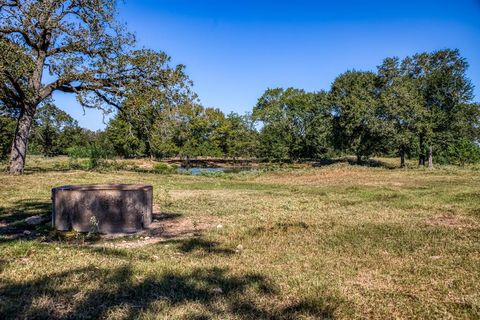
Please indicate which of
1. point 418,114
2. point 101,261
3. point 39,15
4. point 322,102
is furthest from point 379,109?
point 101,261

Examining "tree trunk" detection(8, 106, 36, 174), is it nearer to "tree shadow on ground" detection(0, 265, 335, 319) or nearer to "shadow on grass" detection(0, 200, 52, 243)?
"shadow on grass" detection(0, 200, 52, 243)

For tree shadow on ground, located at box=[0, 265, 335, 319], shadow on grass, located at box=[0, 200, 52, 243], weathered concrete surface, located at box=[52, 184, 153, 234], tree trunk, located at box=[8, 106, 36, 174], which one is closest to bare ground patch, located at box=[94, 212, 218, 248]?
weathered concrete surface, located at box=[52, 184, 153, 234]

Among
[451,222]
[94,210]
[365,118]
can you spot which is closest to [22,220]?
[94,210]

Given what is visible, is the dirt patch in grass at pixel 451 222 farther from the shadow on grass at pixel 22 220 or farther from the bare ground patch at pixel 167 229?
the shadow on grass at pixel 22 220

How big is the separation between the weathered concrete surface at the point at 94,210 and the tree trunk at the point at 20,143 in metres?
14.7

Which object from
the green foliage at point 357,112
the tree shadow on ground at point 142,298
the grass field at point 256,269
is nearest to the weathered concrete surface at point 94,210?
the grass field at point 256,269

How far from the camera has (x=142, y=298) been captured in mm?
4066

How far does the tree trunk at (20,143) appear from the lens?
20.4 metres

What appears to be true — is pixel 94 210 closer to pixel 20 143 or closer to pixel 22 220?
pixel 22 220

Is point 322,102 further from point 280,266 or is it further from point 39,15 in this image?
point 280,266

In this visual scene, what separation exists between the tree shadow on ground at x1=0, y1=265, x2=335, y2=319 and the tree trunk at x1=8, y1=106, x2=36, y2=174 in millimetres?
18858

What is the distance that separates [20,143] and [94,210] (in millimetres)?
15793

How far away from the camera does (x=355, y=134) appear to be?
45656 mm

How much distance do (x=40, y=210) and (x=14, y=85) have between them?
37.8 ft
